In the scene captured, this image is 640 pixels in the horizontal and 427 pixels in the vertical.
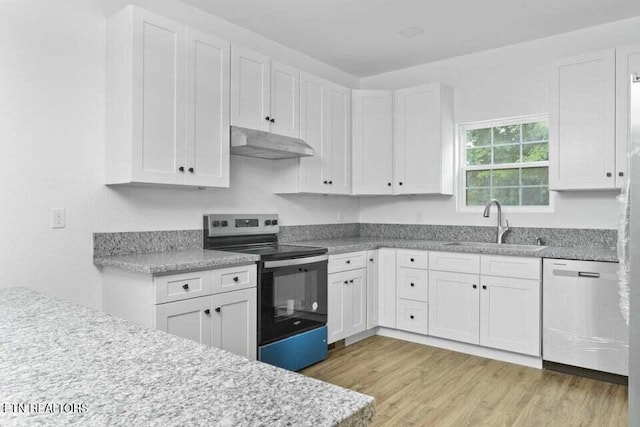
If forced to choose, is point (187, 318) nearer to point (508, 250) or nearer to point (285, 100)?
point (285, 100)

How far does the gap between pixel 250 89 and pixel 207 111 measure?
0.46 m

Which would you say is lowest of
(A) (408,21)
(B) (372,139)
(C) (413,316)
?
(C) (413,316)

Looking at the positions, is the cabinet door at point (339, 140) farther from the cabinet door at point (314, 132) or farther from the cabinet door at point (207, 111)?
the cabinet door at point (207, 111)

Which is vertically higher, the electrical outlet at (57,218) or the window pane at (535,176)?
the window pane at (535,176)

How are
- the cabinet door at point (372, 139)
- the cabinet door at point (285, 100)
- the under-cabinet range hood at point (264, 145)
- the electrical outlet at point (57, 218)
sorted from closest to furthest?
the electrical outlet at point (57, 218) < the under-cabinet range hood at point (264, 145) < the cabinet door at point (285, 100) < the cabinet door at point (372, 139)

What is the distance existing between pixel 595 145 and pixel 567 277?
3.20ft

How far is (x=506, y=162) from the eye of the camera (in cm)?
400

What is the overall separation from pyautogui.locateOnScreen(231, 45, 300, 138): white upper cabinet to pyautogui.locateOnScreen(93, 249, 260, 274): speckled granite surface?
3.19 feet

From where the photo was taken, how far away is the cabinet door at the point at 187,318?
7.60ft

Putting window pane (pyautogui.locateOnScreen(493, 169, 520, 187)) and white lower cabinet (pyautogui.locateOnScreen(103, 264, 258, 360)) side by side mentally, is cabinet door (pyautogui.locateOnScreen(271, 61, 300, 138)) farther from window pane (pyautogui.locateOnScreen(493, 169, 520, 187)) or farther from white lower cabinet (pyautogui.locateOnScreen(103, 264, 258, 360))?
window pane (pyautogui.locateOnScreen(493, 169, 520, 187))

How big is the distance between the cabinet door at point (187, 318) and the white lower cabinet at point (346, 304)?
1211mm

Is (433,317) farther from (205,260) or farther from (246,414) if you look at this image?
(246,414)

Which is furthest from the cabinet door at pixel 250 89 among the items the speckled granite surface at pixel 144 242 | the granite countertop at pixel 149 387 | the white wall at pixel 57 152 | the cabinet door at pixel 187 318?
the granite countertop at pixel 149 387

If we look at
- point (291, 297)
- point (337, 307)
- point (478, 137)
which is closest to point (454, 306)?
point (337, 307)
